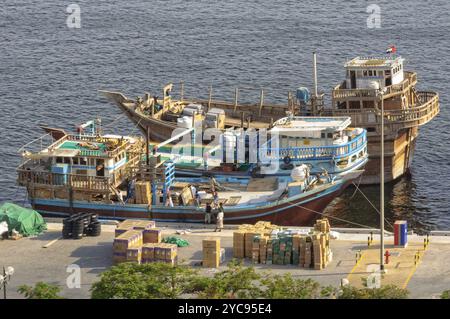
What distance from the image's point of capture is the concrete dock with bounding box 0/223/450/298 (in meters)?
63.1

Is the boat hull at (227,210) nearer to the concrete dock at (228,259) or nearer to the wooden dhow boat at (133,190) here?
the wooden dhow boat at (133,190)

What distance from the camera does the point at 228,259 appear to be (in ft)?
219

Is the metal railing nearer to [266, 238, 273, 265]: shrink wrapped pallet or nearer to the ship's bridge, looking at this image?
the ship's bridge

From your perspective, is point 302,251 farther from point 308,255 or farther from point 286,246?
point 286,246

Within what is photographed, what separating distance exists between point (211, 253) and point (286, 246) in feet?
12.3

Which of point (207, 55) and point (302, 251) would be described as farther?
point (207, 55)

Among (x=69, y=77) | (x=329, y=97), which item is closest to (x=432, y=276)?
(x=329, y=97)

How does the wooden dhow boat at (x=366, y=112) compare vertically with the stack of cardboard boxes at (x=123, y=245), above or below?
above

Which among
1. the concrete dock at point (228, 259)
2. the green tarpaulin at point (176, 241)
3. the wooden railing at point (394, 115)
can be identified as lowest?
the concrete dock at point (228, 259)

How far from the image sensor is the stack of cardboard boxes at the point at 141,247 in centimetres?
6494

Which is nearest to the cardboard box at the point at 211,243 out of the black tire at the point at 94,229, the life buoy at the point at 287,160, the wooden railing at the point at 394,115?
the black tire at the point at 94,229

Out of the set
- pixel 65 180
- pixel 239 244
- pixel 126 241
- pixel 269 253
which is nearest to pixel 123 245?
pixel 126 241

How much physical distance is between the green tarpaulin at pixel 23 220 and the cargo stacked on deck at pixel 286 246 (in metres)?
12.1
